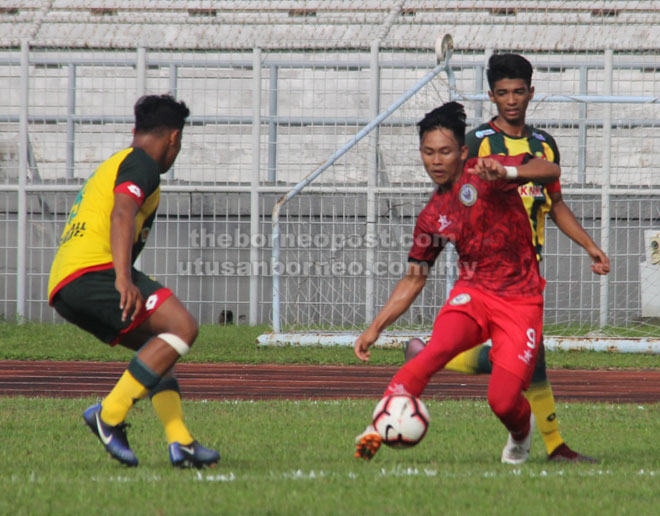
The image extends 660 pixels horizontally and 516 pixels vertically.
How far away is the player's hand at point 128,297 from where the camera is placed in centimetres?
486

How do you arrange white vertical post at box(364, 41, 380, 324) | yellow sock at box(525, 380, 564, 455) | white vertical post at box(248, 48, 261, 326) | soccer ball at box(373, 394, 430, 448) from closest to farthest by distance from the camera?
soccer ball at box(373, 394, 430, 448) → yellow sock at box(525, 380, 564, 455) → white vertical post at box(364, 41, 380, 324) → white vertical post at box(248, 48, 261, 326)

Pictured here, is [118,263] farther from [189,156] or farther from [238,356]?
[189,156]

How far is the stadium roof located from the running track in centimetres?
559

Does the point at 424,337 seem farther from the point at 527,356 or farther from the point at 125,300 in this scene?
the point at 125,300

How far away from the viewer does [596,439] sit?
6.24 meters

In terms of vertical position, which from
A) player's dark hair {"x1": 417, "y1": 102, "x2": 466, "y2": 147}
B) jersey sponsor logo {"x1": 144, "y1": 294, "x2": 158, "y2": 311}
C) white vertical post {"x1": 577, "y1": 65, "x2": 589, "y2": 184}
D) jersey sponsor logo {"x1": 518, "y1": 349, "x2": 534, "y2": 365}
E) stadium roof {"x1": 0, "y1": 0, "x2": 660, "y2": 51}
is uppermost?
stadium roof {"x1": 0, "y1": 0, "x2": 660, "y2": 51}

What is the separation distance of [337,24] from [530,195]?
10.7 m

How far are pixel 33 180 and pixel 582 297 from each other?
26.1 feet

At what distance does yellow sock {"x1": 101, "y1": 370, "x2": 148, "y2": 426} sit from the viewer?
5.02 meters

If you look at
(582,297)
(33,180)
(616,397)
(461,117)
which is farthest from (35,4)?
(461,117)

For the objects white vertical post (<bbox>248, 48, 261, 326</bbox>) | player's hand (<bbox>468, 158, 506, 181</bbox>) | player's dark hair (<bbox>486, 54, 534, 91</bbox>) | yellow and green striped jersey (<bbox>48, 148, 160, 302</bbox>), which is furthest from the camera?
white vertical post (<bbox>248, 48, 261, 326</bbox>)

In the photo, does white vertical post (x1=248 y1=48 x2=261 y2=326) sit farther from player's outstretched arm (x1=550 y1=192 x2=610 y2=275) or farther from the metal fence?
player's outstretched arm (x1=550 y1=192 x2=610 y2=275)

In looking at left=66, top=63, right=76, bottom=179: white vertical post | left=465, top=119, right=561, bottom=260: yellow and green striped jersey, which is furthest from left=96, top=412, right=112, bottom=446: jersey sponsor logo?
left=66, top=63, right=76, bottom=179: white vertical post

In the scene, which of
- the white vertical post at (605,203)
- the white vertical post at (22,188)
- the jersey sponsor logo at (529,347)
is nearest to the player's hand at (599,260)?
the jersey sponsor logo at (529,347)
